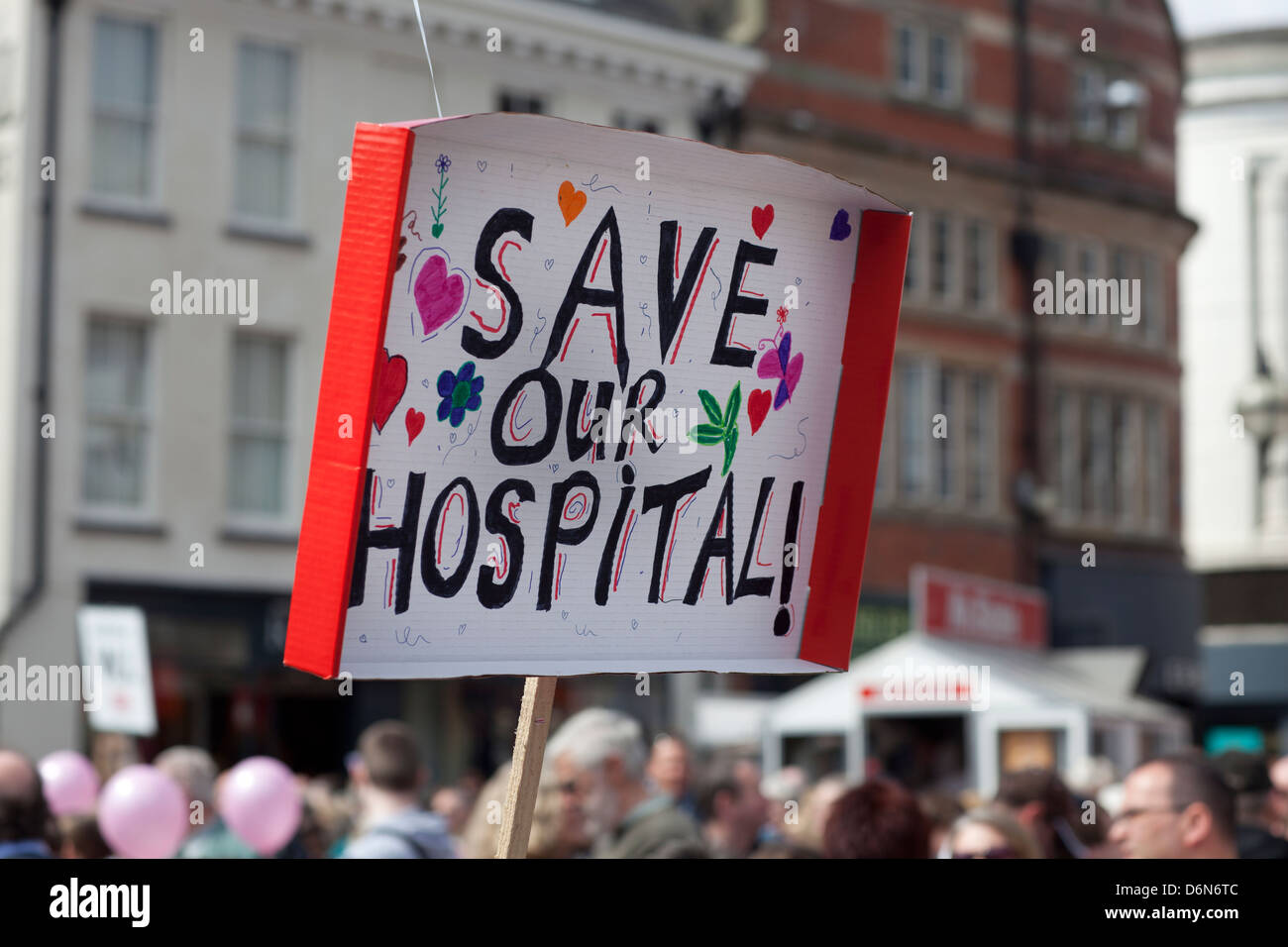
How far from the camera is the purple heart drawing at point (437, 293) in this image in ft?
8.99

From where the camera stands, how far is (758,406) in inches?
127

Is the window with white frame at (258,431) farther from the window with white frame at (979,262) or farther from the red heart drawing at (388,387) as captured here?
the red heart drawing at (388,387)

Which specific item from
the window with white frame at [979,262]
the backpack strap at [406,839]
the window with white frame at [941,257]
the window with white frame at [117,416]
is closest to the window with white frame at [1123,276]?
the window with white frame at [979,262]

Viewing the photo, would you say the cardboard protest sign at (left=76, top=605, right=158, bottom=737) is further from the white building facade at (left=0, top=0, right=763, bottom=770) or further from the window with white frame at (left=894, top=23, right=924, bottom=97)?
the window with white frame at (left=894, top=23, right=924, bottom=97)

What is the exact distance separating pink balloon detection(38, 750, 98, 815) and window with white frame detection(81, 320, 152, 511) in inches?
438

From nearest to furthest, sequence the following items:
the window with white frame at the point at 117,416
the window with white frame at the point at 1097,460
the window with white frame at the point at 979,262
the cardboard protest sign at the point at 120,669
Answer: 1. the cardboard protest sign at the point at 120,669
2. the window with white frame at the point at 117,416
3. the window with white frame at the point at 979,262
4. the window with white frame at the point at 1097,460

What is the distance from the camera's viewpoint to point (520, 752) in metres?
2.84

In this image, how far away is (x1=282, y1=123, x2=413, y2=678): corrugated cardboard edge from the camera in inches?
103

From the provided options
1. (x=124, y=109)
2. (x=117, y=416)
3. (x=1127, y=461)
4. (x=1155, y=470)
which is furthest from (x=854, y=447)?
(x=1155, y=470)

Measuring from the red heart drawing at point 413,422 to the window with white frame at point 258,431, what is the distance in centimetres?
1590


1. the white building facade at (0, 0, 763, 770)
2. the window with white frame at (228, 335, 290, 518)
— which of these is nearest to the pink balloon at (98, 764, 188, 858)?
the white building facade at (0, 0, 763, 770)

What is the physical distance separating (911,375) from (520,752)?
70.1 ft

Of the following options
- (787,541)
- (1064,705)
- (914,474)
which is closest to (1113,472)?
(914,474)
